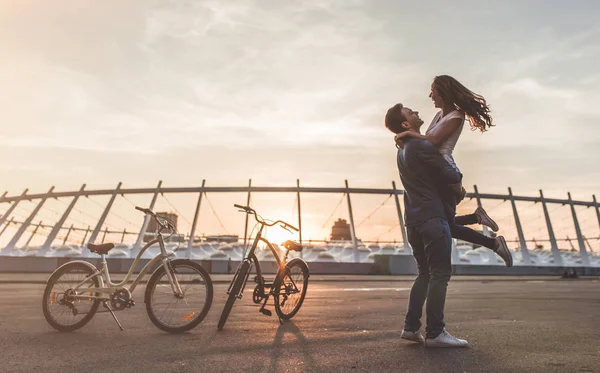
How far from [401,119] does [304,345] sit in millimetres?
1894

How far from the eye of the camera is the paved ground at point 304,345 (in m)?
3.34

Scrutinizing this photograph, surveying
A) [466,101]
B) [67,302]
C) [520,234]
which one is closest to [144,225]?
[520,234]

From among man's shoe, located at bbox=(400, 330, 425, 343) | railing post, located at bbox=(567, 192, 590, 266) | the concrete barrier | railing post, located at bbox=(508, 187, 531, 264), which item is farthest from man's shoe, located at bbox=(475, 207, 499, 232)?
railing post, located at bbox=(567, 192, 590, 266)

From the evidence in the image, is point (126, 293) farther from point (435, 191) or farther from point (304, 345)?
point (435, 191)

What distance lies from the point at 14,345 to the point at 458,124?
3764 mm

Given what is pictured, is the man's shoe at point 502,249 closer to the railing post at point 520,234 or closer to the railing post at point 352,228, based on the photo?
the railing post at point 352,228

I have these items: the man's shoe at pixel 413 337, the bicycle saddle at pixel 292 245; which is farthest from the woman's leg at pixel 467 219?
the bicycle saddle at pixel 292 245

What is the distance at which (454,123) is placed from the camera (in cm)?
394

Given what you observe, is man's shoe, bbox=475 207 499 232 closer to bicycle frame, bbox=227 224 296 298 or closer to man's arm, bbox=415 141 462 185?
man's arm, bbox=415 141 462 185

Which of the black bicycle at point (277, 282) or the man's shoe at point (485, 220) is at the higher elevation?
the man's shoe at point (485, 220)

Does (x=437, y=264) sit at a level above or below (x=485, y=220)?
below

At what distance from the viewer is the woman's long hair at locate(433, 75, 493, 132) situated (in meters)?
3.98

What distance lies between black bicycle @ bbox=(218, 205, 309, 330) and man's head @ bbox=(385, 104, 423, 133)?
1933 millimetres

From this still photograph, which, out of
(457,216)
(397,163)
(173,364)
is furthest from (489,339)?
(173,364)
